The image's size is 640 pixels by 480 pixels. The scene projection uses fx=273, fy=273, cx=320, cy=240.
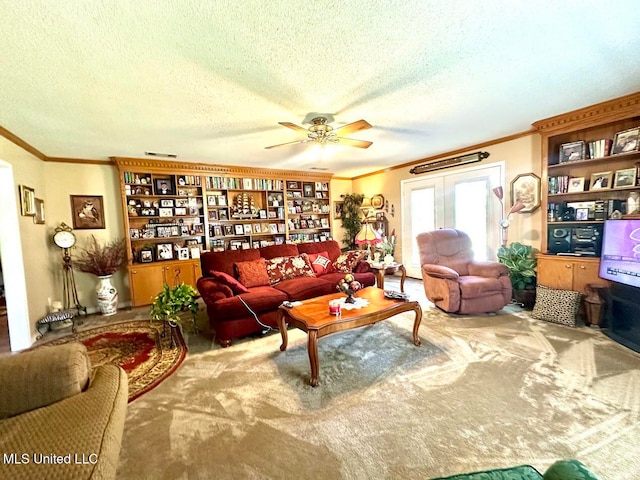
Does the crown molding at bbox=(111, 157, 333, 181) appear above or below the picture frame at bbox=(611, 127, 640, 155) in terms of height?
above

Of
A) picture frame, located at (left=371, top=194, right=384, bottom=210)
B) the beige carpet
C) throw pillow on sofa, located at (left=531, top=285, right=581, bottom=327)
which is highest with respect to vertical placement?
picture frame, located at (left=371, top=194, right=384, bottom=210)

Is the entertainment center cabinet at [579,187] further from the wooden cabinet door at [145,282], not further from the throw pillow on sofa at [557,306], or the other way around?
the wooden cabinet door at [145,282]

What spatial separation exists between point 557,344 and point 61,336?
5.54 meters

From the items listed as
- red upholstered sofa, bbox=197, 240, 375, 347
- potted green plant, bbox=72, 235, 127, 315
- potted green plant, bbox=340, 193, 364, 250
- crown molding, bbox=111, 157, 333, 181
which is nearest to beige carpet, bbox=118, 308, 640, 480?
red upholstered sofa, bbox=197, 240, 375, 347

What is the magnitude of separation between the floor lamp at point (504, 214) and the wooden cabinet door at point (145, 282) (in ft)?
17.8

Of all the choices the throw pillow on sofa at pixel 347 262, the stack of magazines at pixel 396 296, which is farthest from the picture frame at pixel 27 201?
the stack of magazines at pixel 396 296

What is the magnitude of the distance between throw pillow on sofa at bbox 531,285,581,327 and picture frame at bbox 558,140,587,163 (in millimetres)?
1603

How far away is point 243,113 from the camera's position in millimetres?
2764

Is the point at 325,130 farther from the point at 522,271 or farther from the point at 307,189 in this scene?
the point at 307,189

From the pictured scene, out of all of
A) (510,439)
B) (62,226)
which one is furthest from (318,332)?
(62,226)

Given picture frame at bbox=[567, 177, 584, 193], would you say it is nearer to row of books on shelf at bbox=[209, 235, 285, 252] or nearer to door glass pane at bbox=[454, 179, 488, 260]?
door glass pane at bbox=[454, 179, 488, 260]

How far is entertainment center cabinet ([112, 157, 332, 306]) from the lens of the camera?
4508mm

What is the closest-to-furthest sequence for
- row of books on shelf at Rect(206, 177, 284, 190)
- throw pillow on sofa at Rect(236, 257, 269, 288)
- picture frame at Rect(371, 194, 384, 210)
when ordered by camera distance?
throw pillow on sofa at Rect(236, 257, 269, 288) → row of books on shelf at Rect(206, 177, 284, 190) → picture frame at Rect(371, 194, 384, 210)

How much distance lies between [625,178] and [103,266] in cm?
671
